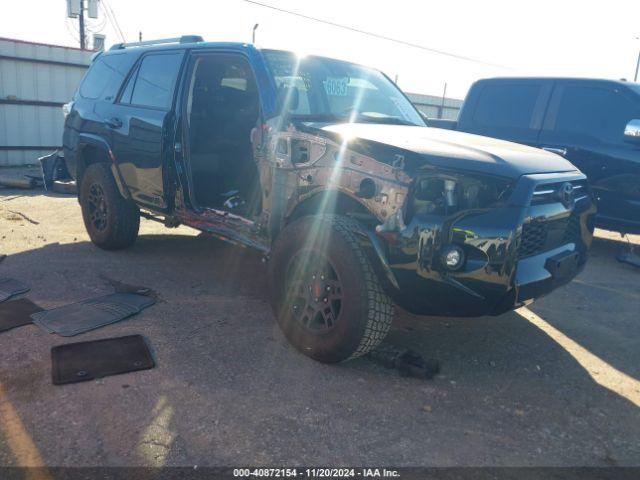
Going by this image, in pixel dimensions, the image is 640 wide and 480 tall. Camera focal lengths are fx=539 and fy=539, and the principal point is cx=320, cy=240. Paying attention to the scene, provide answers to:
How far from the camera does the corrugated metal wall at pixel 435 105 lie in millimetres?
20047

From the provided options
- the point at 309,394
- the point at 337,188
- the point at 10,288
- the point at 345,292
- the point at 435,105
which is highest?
the point at 337,188

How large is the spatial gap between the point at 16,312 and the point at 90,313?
506mm

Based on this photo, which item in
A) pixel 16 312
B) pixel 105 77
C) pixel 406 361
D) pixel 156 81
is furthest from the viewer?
pixel 105 77

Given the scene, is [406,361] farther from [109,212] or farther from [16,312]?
[109,212]

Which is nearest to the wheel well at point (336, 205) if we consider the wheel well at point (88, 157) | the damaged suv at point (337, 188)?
the damaged suv at point (337, 188)

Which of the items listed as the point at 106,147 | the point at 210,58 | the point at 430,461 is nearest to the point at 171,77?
the point at 210,58

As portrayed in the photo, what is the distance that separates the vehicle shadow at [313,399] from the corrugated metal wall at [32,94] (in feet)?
30.1

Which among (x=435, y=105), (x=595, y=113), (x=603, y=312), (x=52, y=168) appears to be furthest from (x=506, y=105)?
(x=435, y=105)

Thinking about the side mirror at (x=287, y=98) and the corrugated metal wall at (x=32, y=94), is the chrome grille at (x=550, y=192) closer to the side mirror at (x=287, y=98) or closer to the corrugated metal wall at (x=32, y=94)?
the side mirror at (x=287, y=98)

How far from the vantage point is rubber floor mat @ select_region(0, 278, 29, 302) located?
420cm

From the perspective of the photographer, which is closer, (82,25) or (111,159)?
(111,159)

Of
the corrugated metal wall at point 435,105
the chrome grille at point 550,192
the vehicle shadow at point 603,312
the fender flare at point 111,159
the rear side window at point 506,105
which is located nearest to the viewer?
the chrome grille at point 550,192

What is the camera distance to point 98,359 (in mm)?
3268

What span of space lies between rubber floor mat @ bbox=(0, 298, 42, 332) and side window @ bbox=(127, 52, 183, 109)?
1.91 m
